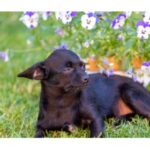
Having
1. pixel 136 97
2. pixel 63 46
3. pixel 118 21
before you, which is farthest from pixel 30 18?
pixel 136 97

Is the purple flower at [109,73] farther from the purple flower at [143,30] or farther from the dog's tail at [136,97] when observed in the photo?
the purple flower at [143,30]

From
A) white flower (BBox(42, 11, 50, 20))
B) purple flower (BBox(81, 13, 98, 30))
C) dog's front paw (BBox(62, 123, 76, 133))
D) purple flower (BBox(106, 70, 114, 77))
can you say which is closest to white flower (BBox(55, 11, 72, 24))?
purple flower (BBox(81, 13, 98, 30))

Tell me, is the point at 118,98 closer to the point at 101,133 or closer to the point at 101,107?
the point at 101,107

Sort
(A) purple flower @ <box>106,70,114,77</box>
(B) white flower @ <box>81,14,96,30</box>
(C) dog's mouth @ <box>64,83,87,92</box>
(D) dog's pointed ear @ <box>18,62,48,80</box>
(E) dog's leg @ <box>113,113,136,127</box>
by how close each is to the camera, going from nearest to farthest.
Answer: (C) dog's mouth @ <box>64,83,87,92</box> < (D) dog's pointed ear @ <box>18,62,48,80</box> < (E) dog's leg @ <box>113,113,136,127</box> < (B) white flower @ <box>81,14,96,30</box> < (A) purple flower @ <box>106,70,114,77</box>

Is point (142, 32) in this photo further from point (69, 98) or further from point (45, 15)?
point (45, 15)

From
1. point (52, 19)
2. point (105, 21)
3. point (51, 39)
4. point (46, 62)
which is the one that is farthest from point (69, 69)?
point (51, 39)

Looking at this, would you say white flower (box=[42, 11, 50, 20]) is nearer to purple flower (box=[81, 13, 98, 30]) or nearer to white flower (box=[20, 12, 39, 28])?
white flower (box=[20, 12, 39, 28])
